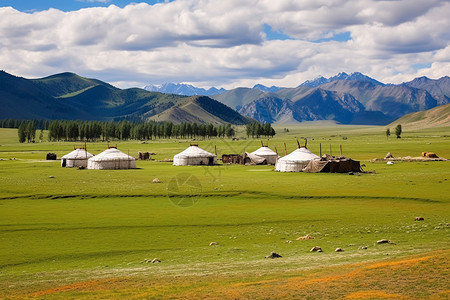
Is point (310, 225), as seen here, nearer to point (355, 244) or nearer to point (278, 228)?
point (278, 228)

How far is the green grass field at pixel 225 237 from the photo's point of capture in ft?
55.3

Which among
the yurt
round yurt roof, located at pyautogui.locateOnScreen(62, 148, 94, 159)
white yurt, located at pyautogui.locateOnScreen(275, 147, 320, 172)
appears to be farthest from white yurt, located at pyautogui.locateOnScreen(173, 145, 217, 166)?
white yurt, located at pyautogui.locateOnScreen(275, 147, 320, 172)

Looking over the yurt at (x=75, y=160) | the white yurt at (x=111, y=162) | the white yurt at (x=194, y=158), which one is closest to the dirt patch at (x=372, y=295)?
the white yurt at (x=111, y=162)

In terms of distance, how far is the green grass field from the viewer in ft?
55.3

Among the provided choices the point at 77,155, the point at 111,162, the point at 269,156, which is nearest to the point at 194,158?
the point at 269,156

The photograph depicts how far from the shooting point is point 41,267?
22531mm

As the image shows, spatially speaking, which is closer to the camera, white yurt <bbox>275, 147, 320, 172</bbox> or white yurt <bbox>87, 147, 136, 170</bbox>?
white yurt <bbox>275, 147, 320, 172</bbox>

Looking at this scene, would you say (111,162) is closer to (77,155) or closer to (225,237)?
(77,155)

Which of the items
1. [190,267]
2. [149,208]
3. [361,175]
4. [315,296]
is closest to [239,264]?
[190,267]

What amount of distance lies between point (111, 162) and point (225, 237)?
49600mm

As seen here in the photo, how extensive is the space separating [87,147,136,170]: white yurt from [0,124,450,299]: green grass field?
20.0 metres

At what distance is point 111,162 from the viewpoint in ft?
246

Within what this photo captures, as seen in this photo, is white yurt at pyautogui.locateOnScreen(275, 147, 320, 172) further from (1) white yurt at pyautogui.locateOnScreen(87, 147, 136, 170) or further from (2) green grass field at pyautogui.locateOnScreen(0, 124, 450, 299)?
(1) white yurt at pyautogui.locateOnScreen(87, 147, 136, 170)

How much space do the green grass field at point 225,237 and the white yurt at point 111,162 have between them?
788 inches
